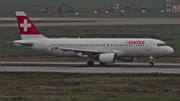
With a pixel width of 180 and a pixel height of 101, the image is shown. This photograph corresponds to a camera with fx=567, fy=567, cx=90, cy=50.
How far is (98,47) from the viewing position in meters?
67.2

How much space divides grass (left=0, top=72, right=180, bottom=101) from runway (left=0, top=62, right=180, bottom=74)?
158 inches

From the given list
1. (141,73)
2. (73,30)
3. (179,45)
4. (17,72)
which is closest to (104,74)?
(141,73)

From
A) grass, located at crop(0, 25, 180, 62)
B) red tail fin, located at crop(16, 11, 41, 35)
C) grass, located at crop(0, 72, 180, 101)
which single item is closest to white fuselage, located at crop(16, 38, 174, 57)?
red tail fin, located at crop(16, 11, 41, 35)

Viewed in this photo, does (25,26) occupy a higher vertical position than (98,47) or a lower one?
higher

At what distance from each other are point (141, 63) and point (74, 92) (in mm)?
27600

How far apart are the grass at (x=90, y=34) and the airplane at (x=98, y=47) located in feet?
19.2

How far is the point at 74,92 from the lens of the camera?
43438 mm

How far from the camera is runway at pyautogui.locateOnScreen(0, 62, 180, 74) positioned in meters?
60.1

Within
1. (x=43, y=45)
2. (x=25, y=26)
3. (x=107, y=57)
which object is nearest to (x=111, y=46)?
(x=107, y=57)

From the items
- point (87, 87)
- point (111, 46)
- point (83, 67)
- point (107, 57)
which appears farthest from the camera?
point (111, 46)

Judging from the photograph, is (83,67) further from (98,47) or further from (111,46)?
(111,46)

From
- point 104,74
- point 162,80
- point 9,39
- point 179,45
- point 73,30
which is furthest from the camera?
point 73,30

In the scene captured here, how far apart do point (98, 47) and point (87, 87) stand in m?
21.2

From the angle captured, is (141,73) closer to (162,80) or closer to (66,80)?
(162,80)
